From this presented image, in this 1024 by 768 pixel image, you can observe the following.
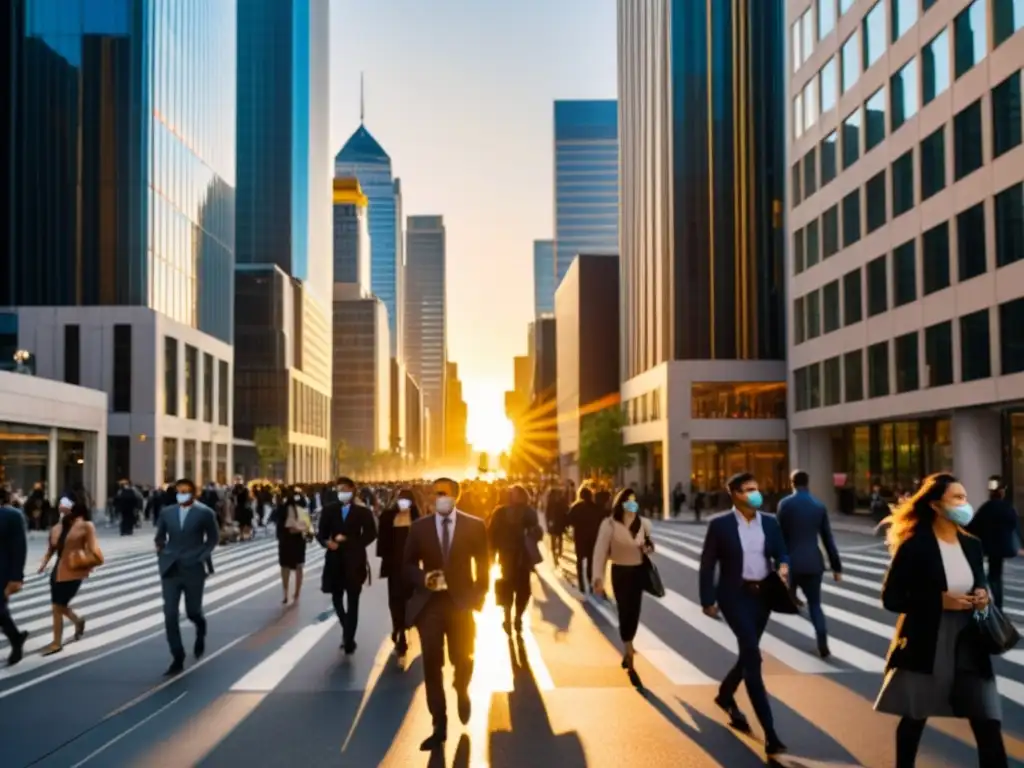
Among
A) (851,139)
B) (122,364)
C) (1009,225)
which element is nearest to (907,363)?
(1009,225)

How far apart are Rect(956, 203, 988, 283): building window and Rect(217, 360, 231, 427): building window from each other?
195 feet

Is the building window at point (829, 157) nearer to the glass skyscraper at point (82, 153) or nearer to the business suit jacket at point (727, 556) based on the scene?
the glass skyscraper at point (82, 153)

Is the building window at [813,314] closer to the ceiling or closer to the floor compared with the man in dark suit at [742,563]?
closer to the ceiling

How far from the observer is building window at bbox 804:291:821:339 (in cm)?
5194

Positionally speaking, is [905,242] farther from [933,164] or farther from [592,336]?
[592,336]

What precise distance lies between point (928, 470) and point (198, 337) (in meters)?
51.2

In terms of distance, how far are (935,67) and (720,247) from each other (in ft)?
117

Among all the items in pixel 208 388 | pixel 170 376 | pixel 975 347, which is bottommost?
pixel 975 347

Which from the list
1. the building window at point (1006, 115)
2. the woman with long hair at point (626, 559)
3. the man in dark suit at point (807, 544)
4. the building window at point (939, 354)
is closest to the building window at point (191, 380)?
the building window at point (939, 354)

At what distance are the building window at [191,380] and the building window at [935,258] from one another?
4990 centimetres

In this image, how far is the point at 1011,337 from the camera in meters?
32.3

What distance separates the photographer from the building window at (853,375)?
46.1 metres

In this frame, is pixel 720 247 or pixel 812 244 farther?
pixel 720 247

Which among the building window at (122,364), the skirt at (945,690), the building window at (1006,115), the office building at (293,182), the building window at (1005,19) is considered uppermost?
the office building at (293,182)
